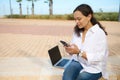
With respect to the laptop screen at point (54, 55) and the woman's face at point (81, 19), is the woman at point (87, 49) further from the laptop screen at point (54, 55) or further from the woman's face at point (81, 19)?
the laptop screen at point (54, 55)

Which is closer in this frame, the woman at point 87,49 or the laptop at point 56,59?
the woman at point 87,49

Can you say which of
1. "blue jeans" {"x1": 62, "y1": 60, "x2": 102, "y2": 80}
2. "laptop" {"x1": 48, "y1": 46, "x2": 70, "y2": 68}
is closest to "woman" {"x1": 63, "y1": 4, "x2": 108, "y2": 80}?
"blue jeans" {"x1": 62, "y1": 60, "x2": 102, "y2": 80}

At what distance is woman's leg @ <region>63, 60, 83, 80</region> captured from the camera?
9.01 ft

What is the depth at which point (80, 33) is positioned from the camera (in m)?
2.87

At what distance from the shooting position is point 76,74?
2801 mm

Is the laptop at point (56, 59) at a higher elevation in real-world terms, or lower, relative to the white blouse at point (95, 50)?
lower

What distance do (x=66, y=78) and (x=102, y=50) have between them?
1.70 feet

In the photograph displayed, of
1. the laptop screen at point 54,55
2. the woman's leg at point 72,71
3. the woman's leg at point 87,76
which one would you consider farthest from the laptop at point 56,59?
the woman's leg at point 87,76

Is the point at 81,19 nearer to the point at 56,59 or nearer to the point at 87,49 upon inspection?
the point at 87,49

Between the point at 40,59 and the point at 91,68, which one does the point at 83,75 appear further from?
the point at 40,59

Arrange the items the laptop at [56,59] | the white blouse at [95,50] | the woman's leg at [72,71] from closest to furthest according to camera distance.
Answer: the white blouse at [95,50] → the woman's leg at [72,71] → the laptop at [56,59]

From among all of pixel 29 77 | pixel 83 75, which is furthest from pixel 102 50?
pixel 29 77

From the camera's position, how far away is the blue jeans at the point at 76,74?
267cm

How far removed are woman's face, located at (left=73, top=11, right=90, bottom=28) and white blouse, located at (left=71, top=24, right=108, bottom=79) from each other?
0.32ft
